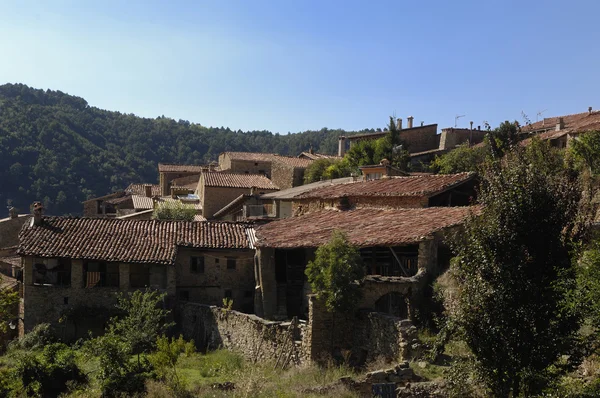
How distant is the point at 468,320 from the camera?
11234 millimetres

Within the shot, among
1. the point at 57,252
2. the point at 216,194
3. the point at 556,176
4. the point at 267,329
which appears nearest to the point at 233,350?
the point at 267,329

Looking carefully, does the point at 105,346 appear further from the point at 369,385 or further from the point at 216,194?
the point at 216,194

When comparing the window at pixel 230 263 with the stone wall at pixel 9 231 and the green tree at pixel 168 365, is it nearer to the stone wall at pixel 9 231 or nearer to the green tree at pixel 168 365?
the green tree at pixel 168 365

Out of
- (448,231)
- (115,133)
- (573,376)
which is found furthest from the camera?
(115,133)

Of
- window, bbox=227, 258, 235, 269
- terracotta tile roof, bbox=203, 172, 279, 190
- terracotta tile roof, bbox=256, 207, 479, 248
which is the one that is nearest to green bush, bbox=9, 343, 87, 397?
terracotta tile roof, bbox=256, 207, 479, 248

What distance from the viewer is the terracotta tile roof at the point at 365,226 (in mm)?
20531

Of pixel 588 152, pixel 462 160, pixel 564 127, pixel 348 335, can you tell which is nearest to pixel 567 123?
pixel 564 127

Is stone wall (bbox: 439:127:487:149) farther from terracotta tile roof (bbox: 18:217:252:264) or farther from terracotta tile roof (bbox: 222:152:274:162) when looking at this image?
terracotta tile roof (bbox: 18:217:252:264)

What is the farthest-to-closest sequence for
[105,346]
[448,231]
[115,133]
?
[115,133]
[448,231]
[105,346]

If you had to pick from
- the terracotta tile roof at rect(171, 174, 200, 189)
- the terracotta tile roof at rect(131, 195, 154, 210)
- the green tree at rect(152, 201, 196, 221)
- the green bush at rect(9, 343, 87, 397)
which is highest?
the terracotta tile roof at rect(171, 174, 200, 189)

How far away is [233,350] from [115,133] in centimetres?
10974

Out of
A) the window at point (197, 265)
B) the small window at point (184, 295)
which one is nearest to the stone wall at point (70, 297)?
the small window at point (184, 295)

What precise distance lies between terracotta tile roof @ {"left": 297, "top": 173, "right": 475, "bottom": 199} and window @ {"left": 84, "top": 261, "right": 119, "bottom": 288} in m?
10.9

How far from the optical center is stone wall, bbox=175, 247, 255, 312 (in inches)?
1126
